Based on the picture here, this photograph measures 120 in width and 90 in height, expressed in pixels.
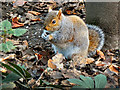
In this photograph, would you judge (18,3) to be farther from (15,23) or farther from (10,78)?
(10,78)

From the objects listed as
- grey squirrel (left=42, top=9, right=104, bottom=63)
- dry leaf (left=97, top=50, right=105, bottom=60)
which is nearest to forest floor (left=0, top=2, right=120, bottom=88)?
dry leaf (left=97, top=50, right=105, bottom=60)

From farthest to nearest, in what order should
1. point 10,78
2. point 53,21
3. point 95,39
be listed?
point 95,39
point 53,21
point 10,78

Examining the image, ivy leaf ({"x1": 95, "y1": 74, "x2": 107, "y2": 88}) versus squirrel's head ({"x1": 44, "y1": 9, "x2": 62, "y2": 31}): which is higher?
squirrel's head ({"x1": 44, "y1": 9, "x2": 62, "y2": 31})

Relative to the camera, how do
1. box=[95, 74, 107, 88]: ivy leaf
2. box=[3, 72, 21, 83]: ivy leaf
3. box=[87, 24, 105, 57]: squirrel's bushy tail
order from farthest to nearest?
box=[87, 24, 105, 57]: squirrel's bushy tail → box=[3, 72, 21, 83]: ivy leaf → box=[95, 74, 107, 88]: ivy leaf

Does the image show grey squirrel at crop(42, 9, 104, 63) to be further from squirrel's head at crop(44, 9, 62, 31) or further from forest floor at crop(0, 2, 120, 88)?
forest floor at crop(0, 2, 120, 88)

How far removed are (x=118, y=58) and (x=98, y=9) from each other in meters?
0.79

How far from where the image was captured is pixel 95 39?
2.31 metres

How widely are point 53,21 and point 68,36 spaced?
29 cm

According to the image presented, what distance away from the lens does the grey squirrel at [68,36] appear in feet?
5.99

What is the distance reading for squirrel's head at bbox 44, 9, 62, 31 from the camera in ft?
5.67

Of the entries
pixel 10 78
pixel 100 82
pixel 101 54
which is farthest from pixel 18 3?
pixel 100 82

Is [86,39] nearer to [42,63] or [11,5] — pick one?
[42,63]

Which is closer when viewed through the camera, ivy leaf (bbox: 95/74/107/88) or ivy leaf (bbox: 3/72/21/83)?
ivy leaf (bbox: 95/74/107/88)

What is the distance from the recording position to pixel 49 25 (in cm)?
174
